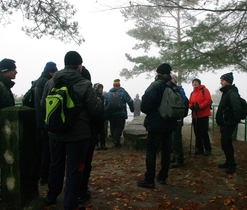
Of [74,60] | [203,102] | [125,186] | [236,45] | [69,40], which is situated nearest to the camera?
[74,60]

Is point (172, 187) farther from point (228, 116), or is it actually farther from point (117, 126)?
point (117, 126)

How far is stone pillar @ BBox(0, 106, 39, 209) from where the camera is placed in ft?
9.69

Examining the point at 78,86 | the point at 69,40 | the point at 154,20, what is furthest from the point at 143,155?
the point at 154,20

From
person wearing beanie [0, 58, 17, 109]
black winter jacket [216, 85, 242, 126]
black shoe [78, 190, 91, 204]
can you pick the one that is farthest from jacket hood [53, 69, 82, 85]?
black winter jacket [216, 85, 242, 126]

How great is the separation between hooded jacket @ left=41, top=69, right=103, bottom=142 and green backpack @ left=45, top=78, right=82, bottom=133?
2.8 inches

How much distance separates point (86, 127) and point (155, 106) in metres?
1.43

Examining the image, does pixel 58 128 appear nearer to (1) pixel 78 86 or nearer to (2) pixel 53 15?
(1) pixel 78 86

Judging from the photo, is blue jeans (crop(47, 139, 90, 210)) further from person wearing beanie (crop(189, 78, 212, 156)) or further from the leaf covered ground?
person wearing beanie (crop(189, 78, 212, 156))

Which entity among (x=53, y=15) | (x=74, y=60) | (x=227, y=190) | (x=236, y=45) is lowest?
(x=227, y=190)

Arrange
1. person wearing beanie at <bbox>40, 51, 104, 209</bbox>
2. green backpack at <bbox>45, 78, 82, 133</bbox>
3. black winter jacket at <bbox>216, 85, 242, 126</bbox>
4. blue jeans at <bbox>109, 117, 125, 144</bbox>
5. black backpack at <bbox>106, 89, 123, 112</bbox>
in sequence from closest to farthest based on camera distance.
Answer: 1. green backpack at <bbox>45, 78, 82, 133</bbox>
2. person wearing beanie at <bbox>40, 51, 104, 209</bbox>
3. black winter jacket at <bbox>216, 85, 242, 126</bbox>
4. black backpack at <bbox>106, 89, 123, 112</bbox>
5. blue jeans at <bbox>109, 117, 125, 144</bbox>

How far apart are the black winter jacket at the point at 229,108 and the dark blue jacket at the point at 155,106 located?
142 centimetres

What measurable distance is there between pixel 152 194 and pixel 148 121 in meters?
1.14

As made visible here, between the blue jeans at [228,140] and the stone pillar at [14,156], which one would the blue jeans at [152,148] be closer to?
the blue jeans at [228,140]

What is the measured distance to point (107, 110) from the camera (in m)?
6.95
